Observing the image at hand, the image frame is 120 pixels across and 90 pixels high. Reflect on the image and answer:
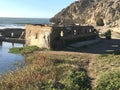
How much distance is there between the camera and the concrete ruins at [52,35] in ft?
135

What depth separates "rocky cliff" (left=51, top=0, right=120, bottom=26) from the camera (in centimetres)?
10738

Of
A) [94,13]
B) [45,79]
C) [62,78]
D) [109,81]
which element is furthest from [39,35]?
[94,13]

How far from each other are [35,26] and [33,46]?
2.45 meters

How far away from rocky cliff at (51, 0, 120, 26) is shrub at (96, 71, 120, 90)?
6295 cm

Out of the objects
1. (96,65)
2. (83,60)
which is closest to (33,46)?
(83,60)

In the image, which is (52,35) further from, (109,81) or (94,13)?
(94,13)

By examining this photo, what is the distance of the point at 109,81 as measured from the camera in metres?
22.8

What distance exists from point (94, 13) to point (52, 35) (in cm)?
7771

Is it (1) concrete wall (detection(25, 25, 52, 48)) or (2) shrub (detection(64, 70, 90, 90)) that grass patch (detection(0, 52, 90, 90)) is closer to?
(2) shrub (detection(64, 70, 90, 90))

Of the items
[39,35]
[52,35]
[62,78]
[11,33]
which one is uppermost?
[52,35]

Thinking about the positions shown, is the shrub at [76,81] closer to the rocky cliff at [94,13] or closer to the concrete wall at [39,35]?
the concrete wall at [39,35]

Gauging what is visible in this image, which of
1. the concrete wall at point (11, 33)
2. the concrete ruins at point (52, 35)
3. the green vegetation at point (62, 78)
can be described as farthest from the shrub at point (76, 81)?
the concrete wall at point (11, 33)

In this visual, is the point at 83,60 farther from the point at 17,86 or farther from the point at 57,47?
the point at 17,86

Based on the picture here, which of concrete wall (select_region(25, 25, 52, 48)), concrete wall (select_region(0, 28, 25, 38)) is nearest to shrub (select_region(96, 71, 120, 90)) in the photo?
concrete wall (select_region(25, 25, 52, 48))
